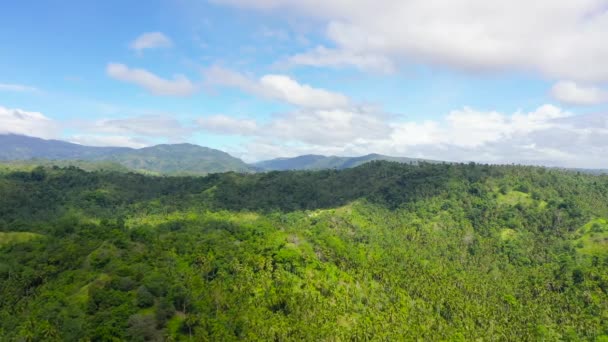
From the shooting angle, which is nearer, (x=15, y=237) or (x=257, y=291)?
(x=257, y=291)

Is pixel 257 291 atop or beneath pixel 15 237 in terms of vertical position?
beneath

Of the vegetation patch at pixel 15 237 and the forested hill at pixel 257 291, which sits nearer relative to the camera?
the forested hill at pixel 257 291

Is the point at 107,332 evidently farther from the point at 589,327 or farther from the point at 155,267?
the point at 589,327

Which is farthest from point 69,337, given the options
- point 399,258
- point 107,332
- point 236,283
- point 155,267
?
point 399,258

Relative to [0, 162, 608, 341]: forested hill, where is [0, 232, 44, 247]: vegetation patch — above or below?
above

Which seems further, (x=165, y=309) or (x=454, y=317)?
(x=454, y=317)

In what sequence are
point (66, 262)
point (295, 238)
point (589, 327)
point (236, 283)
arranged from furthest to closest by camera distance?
point (295, 238) → point (589, 327) → point (236, 283) → point (66, 262)

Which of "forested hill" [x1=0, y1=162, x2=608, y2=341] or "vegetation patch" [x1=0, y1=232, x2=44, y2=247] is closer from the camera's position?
"forested hill" [x1=0, y1=162, x2=608, y2=341]

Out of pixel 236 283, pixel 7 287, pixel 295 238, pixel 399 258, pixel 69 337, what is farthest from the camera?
pixel 399 258

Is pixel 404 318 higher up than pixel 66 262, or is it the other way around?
pixel 66 262

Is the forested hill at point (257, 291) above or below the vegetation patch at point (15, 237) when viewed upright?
below
